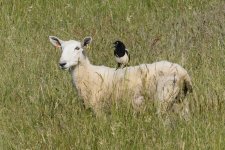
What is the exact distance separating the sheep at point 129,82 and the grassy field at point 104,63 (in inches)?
7.1

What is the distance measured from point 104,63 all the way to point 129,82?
5.92 ft

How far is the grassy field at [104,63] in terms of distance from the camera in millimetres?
5703

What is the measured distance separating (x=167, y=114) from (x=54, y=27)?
5.98 meters

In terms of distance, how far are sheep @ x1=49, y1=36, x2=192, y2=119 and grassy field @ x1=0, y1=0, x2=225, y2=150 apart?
181mm

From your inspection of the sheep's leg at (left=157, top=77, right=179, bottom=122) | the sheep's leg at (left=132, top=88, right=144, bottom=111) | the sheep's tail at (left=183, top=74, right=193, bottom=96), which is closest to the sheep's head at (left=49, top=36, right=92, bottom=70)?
the sheep's leg at (left=132, top=88, right=144, bottom=111)

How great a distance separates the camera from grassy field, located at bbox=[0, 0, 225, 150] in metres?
5.70

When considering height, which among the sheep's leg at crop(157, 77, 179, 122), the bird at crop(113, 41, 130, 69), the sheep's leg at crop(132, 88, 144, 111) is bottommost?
the sheep's leg at crop(132, 88, 144, 111)

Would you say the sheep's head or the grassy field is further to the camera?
the sheep's head

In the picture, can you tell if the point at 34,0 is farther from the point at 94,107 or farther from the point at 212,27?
the point at 94,107

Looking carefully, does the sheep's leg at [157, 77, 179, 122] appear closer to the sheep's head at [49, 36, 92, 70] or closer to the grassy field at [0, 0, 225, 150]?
the grassy field at [0, 0, 225, 150]

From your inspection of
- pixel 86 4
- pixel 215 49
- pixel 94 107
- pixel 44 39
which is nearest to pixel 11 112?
pixel 94 107

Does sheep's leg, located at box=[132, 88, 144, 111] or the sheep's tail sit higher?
the sheep's tail

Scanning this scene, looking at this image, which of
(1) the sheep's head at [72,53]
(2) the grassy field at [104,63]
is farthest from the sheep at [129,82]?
(2) the grassy field at [104,63]

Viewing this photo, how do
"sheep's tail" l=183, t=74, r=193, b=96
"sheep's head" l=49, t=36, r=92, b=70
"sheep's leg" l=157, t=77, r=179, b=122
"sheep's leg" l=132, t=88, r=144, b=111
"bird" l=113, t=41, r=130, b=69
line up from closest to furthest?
"sheep's leg" l=132, t=88, r=144, b=111 < "sheep's leg" l=157, t=77, r=179, b=122 < "sheep's tail" l=183, t=74, r=193, b=96 < "sheep's head" l=49, t=36, r=92, b=70 < "bird" l=113, t=41, r=130, b=69
